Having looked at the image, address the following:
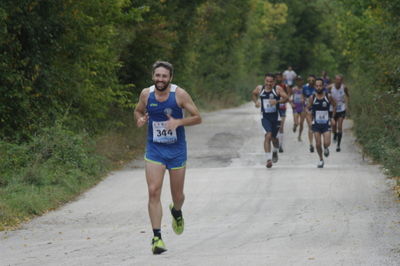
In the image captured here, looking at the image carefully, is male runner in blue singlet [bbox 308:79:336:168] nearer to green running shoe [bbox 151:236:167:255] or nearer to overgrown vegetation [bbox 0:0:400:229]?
overgrown vegetation [bbox 0:0:400:229]

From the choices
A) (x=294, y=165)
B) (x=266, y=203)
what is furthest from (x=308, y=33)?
(x=266, y=203)

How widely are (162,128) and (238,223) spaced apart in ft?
8.53

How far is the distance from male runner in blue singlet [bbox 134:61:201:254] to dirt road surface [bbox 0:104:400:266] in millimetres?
598

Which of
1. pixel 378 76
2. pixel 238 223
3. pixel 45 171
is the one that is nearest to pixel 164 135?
pixel 238 223

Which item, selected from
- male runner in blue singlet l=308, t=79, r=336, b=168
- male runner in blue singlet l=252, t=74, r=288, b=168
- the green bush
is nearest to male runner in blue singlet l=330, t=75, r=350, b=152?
male runner in blue singlet l=308, t=79, r=336, b=168

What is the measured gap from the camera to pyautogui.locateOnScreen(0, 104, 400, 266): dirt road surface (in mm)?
8703

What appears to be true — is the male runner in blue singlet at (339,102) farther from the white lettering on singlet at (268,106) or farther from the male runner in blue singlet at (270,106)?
the white lettering on singlet at (268,106)

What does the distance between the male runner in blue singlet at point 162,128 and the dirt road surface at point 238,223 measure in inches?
23.5

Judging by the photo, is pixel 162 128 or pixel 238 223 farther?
pixel 238 223

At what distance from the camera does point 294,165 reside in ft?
64.3

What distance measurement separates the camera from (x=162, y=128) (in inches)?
355

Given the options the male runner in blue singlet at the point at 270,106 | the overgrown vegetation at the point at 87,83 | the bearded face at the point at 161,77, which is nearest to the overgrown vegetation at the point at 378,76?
the overgrown vegetation at the point at 87,83

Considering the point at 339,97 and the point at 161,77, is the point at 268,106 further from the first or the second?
the point at 161,77

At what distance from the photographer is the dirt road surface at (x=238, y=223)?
8.70 meters
